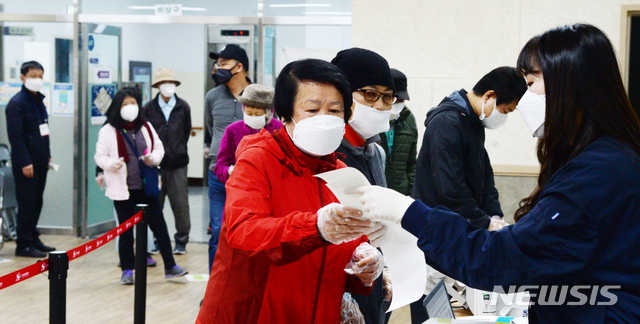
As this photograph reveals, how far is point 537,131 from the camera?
1984mm

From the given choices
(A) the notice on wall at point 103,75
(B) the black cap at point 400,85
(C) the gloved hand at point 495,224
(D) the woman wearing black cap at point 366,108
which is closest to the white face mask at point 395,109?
(B) the black cap at point 400,85

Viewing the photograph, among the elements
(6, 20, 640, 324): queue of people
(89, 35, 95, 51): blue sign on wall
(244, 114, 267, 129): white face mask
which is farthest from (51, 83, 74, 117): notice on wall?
(6, 20, 640, 324): queue of people

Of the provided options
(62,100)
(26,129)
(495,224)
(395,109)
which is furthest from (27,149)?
(495,224)

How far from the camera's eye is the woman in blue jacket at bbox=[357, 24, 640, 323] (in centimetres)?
136

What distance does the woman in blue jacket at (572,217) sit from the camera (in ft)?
4.48

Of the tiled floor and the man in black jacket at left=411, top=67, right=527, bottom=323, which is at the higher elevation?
the man in black jacket at left=411, top=67, right=527, bottom=323

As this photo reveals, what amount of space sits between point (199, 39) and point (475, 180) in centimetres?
467

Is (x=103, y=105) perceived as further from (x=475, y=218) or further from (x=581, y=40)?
(x=581, y=40)

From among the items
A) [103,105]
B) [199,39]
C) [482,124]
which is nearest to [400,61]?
[199,39]

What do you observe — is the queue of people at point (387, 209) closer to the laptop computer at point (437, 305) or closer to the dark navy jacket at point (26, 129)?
the laptop computer at point (437, 305)

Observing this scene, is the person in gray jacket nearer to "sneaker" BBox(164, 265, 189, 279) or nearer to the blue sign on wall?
"sneaker" BBox(164, 265, 189, 279)

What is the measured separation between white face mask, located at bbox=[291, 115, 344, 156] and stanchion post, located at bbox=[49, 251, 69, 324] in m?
1.18

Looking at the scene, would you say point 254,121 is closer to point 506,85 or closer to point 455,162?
point 455,162

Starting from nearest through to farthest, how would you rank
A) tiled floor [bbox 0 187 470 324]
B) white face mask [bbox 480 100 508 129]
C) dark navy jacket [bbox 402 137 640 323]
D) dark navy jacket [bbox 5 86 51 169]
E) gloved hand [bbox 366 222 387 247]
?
dark navy jacket [bbox 402 137 640 323], gloved hand [bbox 366 222 387 247], white face mask [bbox 480 100 508 129], tiled floor [bbox 0 187 470 324], dark navy jacket [bbox 5 86 51 169]
